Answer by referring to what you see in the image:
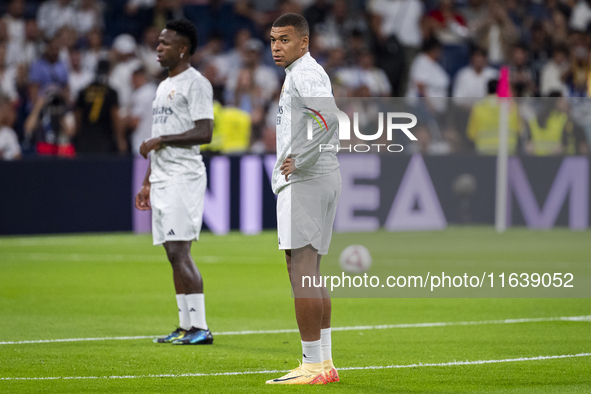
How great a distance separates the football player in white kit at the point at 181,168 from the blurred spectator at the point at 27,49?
34.2ft

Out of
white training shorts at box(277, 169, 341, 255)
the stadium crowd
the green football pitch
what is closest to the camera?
white training shorts at box(277, 169, 341, 255)

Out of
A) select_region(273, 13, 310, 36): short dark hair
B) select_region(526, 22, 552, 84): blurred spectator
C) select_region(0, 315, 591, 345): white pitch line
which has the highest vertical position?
select_region(526, 22, 552, 84): blurred spectator

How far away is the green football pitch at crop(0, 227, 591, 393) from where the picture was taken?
20.3ft

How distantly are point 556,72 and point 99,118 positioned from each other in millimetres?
10313

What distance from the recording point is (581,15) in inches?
925

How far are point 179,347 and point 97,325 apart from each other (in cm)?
141

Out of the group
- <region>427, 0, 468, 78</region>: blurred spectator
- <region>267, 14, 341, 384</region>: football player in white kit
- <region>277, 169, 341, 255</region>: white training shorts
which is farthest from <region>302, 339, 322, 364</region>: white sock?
<region>427, 0, 468, 78</region>: blurred spectator

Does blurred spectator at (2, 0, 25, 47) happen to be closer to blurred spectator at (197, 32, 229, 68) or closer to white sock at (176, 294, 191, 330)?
blurred spectator at (197, 32, 229, 68)

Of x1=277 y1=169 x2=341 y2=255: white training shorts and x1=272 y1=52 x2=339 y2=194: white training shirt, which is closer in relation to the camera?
x1=272 y1=52 x2=339 y2=194: white training shirt

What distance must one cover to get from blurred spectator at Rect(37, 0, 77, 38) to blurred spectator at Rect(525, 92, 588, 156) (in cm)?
919

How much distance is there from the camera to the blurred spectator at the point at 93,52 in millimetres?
18087


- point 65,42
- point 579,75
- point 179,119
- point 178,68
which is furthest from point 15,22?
point 579,75

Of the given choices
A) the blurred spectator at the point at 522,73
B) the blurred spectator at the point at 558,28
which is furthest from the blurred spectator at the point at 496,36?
the blurred spectator at the point at 558,28

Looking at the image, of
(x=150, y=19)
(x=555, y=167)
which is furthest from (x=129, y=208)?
(x=555, y=167)
